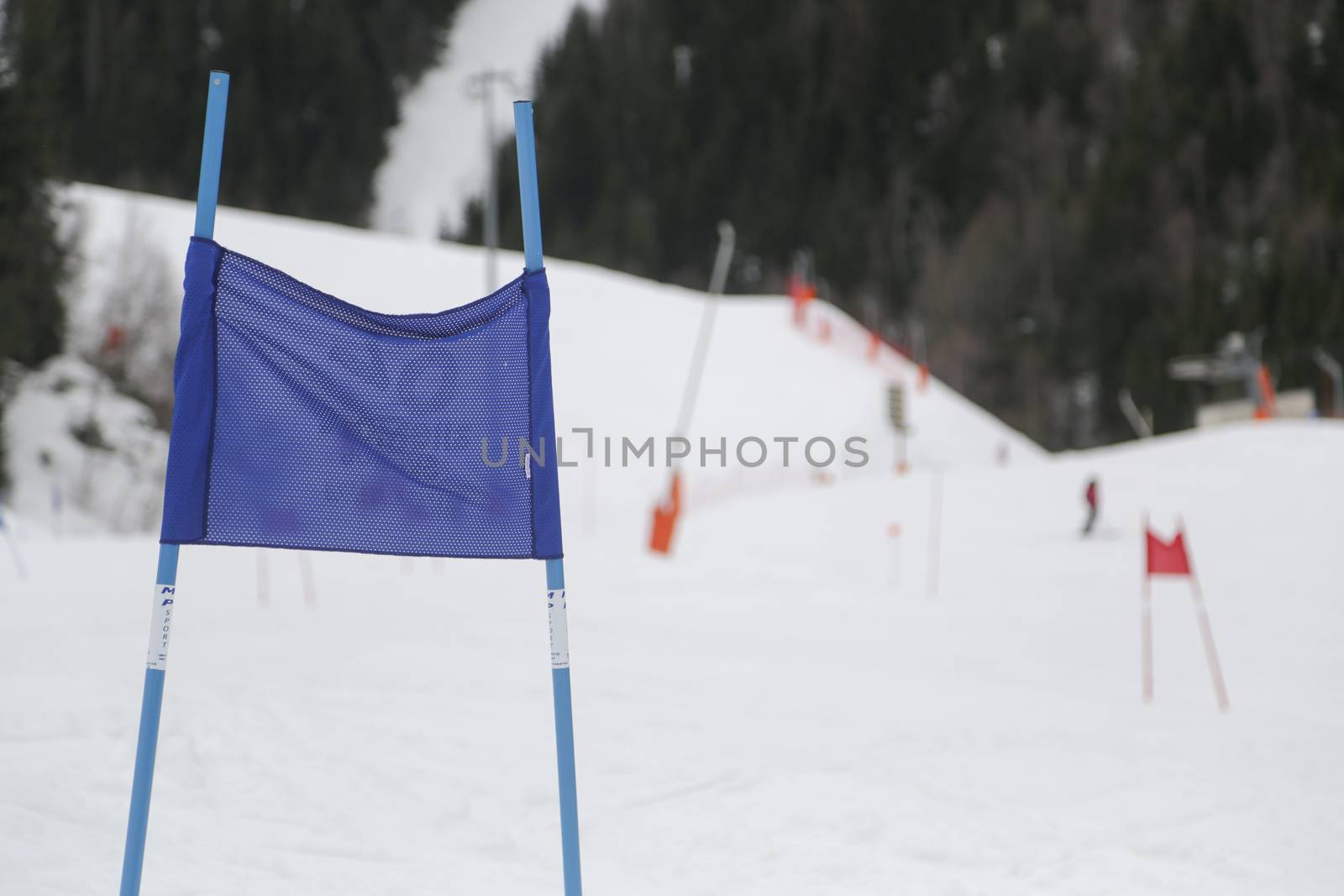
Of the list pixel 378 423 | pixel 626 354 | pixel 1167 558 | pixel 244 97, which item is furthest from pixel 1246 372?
pixel 244 97

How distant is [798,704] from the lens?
30.0 ft

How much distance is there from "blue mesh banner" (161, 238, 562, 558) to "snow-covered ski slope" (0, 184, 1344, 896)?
5.48 ft

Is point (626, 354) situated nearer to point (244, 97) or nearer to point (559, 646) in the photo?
point (559, 646)

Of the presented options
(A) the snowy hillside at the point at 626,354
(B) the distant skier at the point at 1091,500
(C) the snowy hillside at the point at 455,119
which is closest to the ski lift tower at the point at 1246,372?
(A) the snowy hillside at the point at 626,354

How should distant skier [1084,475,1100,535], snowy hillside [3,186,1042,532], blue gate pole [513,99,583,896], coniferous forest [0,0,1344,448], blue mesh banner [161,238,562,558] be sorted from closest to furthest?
blue gate pole [513,99,583,896]
blue mesh banner [161,238,562,558]
distant skier [1084,475,1100,535]
snowy hillside [3,186,1042,532]
coniferous forest [0,0,1344,448]

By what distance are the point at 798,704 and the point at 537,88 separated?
7684cm

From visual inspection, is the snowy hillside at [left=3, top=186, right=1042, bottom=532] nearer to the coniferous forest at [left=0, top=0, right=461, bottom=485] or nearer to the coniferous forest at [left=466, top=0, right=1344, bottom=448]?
the coniferous forest at [left=466, top=0, right=1344, bottom=448]

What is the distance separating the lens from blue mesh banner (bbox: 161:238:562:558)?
4133 millimetres

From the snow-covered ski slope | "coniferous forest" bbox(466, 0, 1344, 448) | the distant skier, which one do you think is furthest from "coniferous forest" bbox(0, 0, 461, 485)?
the distant skier

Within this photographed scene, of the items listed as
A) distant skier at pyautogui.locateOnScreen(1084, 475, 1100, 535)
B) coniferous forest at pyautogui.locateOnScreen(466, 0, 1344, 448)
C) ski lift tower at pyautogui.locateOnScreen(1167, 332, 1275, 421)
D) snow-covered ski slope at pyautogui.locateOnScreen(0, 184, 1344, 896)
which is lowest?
snow-covered ski slope at pyautogui.locateOnScreen(0, 184, 1344, 896)

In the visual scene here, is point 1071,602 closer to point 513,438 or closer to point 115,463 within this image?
point 513,438

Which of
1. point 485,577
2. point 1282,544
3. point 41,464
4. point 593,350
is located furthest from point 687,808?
point 593,350

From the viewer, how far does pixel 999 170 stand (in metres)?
68.9

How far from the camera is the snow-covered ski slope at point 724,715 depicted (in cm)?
558
